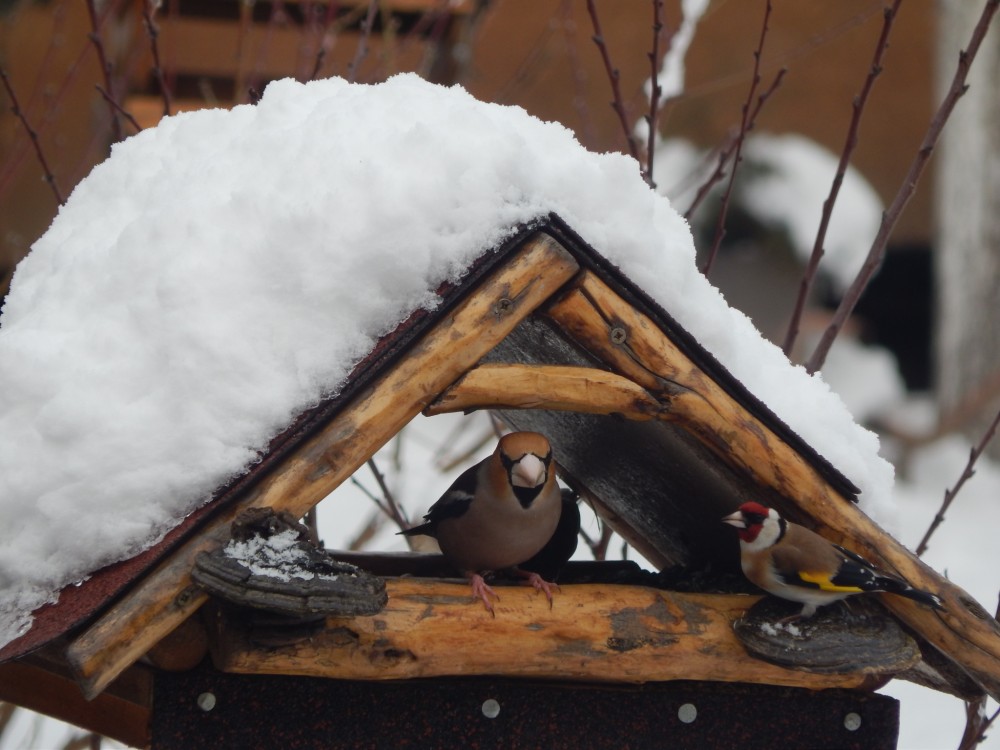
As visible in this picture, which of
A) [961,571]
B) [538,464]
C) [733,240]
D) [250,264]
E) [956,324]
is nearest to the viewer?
[250,264]

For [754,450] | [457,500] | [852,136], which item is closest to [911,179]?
[852,136]

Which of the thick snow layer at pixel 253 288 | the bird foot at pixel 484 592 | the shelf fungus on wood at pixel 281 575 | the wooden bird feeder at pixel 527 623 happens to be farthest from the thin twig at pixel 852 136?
the shelf fungus on wood at pixel 281 575

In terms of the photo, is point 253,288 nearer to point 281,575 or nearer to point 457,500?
point 281,575

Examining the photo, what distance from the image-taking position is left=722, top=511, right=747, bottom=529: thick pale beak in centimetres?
208

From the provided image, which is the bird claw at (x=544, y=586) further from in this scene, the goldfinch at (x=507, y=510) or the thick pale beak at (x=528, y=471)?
the thick pale beak at (x=528, y=471)

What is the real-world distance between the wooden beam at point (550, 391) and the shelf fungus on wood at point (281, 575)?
11.7 inches

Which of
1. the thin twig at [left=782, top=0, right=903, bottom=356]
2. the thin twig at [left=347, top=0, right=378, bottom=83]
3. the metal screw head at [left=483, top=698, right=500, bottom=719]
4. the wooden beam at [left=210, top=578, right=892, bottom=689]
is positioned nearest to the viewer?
the wooden beam at [left=210, top=578, right=892, bottom=689]

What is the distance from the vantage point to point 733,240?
7645mm

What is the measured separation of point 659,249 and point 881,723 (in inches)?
39.5

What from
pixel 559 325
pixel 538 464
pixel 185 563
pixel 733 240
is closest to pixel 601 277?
pixel 559 325

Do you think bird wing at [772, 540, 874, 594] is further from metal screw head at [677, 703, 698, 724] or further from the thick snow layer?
metal screw head at [677, 703, 698, 724]

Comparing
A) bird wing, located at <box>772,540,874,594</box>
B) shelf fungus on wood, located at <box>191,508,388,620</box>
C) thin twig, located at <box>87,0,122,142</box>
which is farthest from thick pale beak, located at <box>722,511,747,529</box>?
thin twig, located at <box>87,0,122,142</box>

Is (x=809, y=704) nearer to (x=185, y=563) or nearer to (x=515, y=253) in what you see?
(x=515, y=253)

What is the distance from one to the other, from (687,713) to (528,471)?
537 mm
